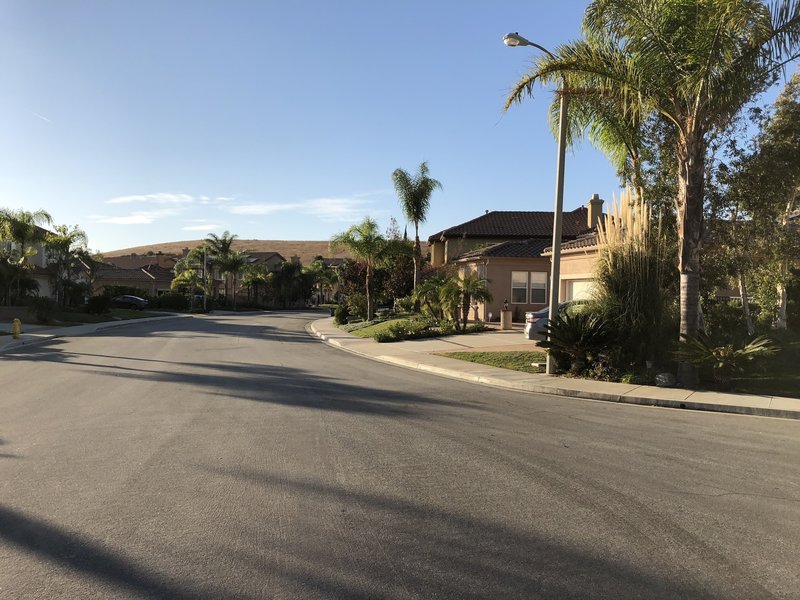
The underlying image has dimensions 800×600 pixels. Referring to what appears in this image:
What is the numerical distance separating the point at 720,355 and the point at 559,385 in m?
3.20

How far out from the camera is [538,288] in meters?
31.1

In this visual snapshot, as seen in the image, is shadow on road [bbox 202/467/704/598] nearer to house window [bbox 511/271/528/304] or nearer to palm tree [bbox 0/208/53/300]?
house window [bbox 511/271/528/304]

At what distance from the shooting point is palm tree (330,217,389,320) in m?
34.6

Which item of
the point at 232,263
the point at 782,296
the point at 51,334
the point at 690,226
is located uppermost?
the point at 232,263

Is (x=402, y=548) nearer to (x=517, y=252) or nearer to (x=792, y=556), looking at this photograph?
(x=792, y=556)

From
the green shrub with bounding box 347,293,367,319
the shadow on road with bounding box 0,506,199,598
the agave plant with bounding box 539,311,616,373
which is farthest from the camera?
the green shrub with bounding box 347,293,367,319

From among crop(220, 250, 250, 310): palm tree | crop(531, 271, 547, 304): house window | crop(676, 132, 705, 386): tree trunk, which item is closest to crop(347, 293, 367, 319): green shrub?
crop(531, 271, 547, 304): house window

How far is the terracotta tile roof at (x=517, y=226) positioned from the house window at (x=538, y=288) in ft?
28.2

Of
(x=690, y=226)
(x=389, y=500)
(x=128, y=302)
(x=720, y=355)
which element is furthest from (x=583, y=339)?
(x=128, y=302)

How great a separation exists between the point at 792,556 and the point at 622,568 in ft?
4.31

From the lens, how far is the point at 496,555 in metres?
4.22

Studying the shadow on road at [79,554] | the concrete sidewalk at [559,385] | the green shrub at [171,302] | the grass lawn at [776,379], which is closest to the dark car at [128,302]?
the green shrub at [171,302]

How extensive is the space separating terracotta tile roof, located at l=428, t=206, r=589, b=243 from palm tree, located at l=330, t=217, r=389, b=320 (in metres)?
7.12

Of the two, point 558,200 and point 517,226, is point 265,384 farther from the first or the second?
point 517,226
